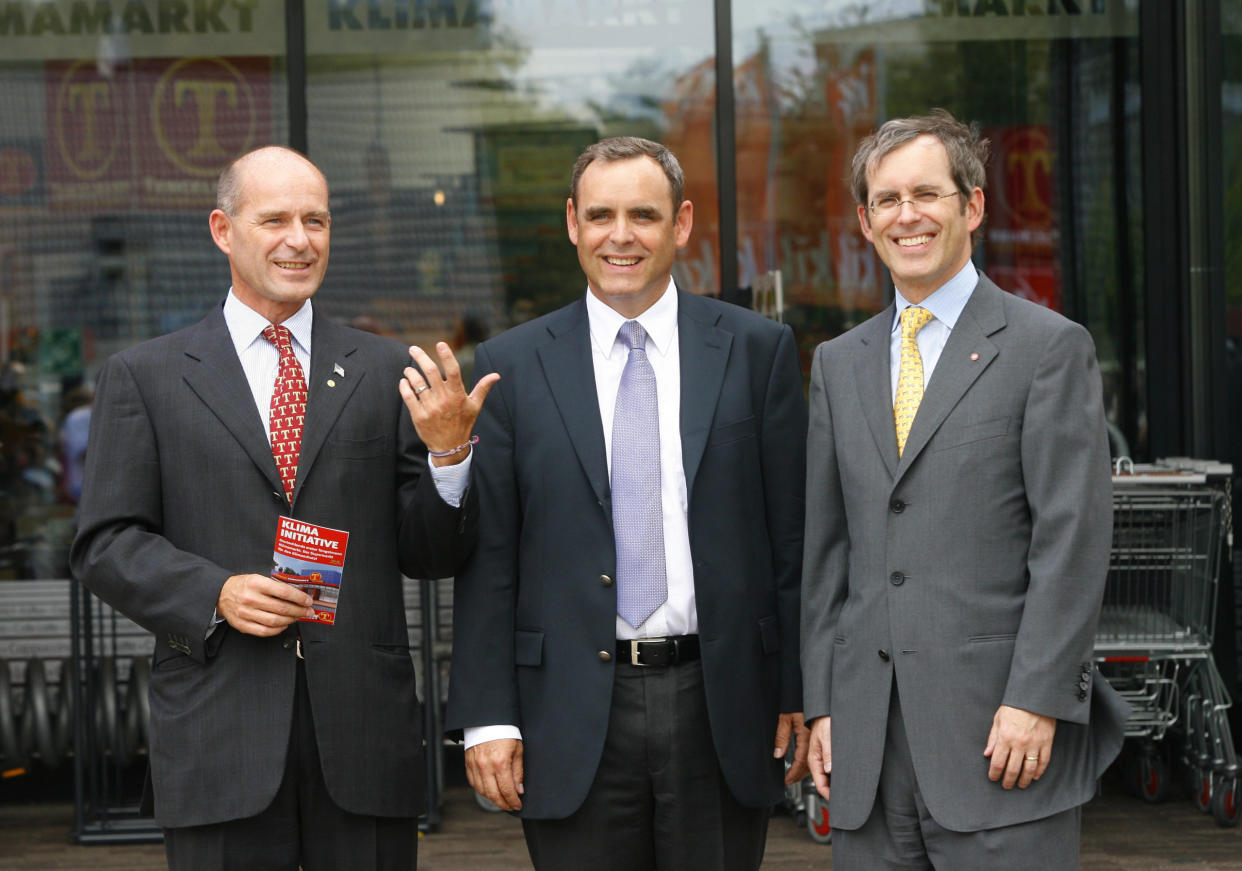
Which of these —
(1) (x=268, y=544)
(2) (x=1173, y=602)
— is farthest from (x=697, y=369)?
(2) (x=1173, y=602)

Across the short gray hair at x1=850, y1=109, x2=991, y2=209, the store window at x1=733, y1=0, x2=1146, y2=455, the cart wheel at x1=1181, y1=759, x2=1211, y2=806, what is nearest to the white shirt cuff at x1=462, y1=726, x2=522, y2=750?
the short gray hair at x1=850, y1=109, x2=991, y2=209

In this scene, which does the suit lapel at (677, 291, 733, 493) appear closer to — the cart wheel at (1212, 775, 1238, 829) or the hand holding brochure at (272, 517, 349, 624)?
the hand holding brochure at (272, 517, 349, 624)

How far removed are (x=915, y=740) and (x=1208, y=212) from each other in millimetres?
4788

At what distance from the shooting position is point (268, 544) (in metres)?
3.05

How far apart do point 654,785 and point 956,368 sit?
1120 mm

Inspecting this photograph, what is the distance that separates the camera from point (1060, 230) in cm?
752

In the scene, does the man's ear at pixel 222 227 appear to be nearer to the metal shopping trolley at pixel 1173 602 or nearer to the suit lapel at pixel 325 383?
the suit lapel at pixel 325 383

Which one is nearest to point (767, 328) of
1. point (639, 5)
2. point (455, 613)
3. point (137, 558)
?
point (455, 613)

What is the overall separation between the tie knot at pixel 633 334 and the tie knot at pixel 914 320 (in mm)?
609

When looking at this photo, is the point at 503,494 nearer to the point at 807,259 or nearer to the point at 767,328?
the point at 767,328

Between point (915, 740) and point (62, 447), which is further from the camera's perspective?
point (62, 447)

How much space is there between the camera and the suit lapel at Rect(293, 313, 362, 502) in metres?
3.08

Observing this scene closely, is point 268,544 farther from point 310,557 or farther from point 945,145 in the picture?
point 945,145

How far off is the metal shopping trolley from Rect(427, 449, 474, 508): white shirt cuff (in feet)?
10.7
